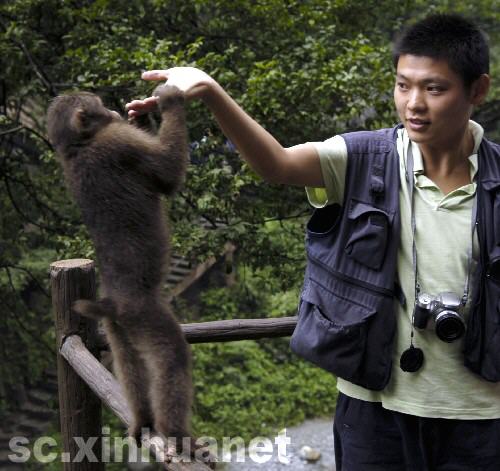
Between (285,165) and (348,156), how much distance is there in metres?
0.18

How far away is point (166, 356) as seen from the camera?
5.83 ft

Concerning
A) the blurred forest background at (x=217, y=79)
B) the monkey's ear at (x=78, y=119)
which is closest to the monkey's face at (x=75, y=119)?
the monkey's ear at (x=78, y=119)

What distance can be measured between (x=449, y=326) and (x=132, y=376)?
0.87 meters

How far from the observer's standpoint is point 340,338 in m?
1.72

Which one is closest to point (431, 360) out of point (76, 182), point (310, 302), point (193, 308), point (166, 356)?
point (310, 302)

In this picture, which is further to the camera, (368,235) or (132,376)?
(132,376)

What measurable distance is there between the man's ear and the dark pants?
2.65ft

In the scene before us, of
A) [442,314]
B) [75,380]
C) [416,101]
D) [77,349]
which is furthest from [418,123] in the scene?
[75,380]

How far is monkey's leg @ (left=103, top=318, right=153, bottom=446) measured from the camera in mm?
1901

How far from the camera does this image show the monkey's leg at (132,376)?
1.90 m

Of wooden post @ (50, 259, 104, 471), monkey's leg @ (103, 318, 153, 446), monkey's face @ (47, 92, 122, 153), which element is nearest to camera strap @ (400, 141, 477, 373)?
monkey's leg @ (103, 318, 153, 446)

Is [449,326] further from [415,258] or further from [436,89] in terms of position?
[436,89]

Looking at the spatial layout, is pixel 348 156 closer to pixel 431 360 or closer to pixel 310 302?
pixel 310 302

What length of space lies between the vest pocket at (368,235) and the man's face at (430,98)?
8.1 inches
